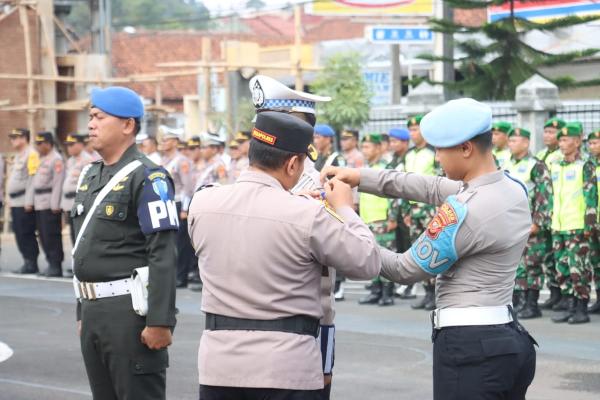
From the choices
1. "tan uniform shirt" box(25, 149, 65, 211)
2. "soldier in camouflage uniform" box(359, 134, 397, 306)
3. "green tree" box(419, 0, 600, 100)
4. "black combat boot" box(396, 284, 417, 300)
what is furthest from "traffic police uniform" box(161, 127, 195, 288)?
"green tree" box(419, 0, 600, 100)

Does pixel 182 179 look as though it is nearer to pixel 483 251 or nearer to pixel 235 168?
pixel 235 168

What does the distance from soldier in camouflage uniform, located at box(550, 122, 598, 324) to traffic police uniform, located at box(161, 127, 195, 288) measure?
5.44 meters

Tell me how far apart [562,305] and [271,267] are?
28.9ft

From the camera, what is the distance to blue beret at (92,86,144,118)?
585 centimetres

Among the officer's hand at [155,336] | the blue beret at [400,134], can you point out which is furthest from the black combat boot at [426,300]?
the officer's hand at [155,336]

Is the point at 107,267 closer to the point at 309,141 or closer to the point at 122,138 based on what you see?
the point at 122,138

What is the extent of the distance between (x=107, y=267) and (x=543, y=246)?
25.0ft

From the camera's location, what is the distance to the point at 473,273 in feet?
15.7

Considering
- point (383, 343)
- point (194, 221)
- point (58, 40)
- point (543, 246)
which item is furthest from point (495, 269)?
point (58, 40)

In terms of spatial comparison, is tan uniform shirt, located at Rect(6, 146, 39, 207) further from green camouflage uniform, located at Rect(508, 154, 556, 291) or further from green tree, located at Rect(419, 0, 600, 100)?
green camouflage uniform, located at Rect(508, 154, 556, 291)

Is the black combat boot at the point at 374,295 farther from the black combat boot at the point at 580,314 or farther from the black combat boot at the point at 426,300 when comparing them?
the black combat boot at the point at 580,314

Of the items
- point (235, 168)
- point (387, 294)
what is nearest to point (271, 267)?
point (387, 294)

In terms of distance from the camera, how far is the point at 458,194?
4.88m

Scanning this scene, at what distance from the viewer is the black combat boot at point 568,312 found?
11923mm
